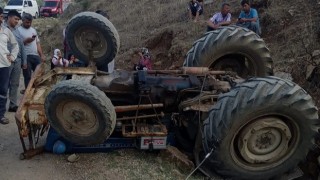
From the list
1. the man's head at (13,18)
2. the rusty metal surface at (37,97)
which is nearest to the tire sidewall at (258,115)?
the rusty metal surface at (37,97)

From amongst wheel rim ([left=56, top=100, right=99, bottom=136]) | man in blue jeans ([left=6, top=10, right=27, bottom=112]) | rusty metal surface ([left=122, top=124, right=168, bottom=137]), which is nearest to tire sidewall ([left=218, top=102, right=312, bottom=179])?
rusty metal surface ([left=122, top=124, right=168, bottom=137])

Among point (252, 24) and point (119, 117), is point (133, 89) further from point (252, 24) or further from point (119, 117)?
point (252, 24)

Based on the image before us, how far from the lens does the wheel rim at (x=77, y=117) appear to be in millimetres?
4855

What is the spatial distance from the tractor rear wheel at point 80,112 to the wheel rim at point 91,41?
131cm

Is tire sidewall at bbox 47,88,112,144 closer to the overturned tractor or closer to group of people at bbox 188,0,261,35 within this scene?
the overturned tractor

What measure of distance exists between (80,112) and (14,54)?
293cm

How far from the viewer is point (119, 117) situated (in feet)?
17.8

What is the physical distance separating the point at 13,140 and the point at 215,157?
120 inches

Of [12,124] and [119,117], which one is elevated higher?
[119,117]

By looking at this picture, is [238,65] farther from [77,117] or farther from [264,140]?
[77,117]

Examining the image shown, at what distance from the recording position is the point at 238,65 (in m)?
6.43

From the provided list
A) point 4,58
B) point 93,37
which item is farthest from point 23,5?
point 93,37

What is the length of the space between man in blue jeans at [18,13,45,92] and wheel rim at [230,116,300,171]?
4695mm

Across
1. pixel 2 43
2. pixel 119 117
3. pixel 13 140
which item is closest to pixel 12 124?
pixel 13 140
